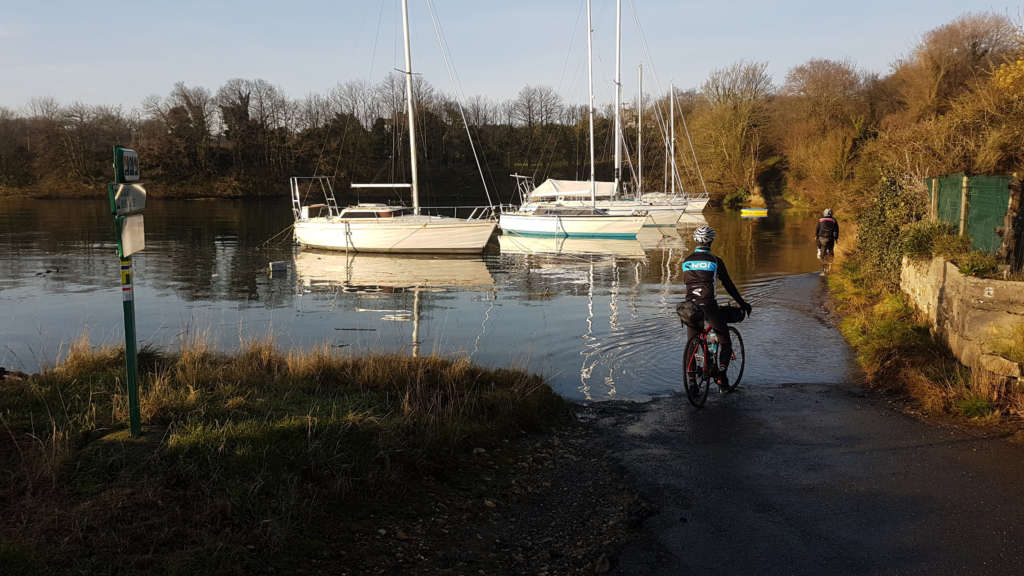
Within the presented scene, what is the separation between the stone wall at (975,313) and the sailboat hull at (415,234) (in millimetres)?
22477

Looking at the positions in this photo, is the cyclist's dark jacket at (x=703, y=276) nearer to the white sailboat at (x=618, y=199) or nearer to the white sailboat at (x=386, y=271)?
the white sailboat at (x=386, y=271)

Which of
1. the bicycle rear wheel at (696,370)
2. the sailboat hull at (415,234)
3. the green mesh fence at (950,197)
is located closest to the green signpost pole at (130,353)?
the bicycle rear wheel at (696,370)

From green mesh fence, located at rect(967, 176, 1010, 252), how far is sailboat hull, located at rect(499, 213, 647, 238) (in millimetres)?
26752

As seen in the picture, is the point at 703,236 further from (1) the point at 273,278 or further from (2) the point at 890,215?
(1) the point at 273,278

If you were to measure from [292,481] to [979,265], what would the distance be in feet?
26.7

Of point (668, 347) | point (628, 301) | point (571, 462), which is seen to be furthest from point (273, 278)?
point (571, 462)

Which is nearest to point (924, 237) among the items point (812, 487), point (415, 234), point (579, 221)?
point (812, 487)

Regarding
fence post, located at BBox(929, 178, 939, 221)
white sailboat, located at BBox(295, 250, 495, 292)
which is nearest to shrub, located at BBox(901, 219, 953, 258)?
fence post, located at BBox(929, 178, 939, 221)

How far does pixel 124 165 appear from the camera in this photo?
17.9 ft

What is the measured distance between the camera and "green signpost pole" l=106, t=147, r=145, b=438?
5.41 meters

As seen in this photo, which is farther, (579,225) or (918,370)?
(579,225)

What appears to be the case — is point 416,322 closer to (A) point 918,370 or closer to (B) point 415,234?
(A) point 918,370

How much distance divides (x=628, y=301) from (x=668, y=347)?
18.9 feet

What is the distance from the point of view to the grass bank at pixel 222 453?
13.9 ft
